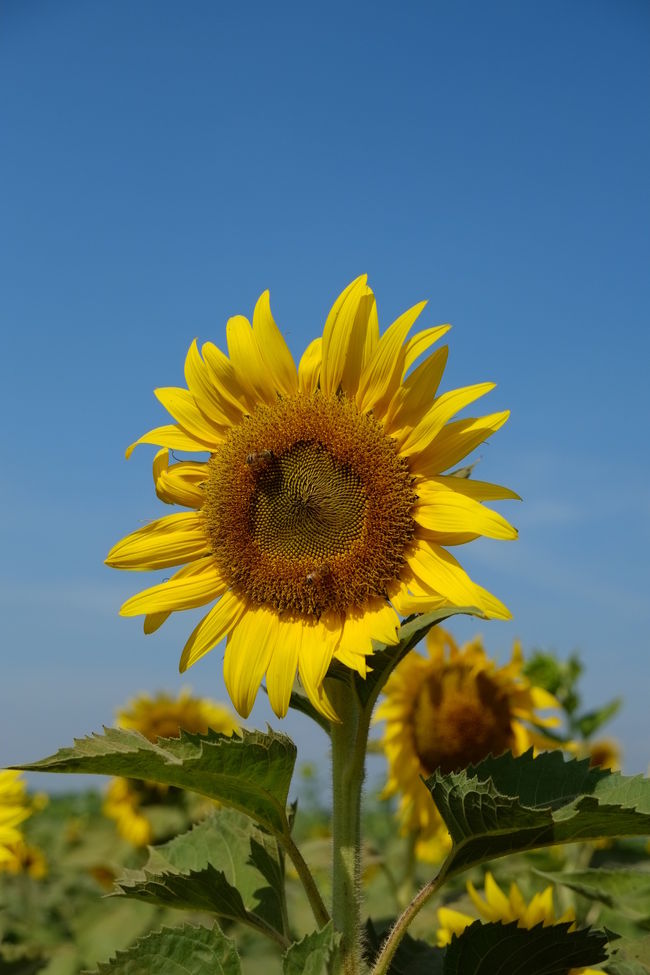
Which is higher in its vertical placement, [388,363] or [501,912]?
[388,363]

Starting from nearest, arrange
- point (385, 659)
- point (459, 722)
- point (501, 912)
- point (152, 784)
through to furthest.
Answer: point (385, 659) < point (501, 912) < point (459, 722) < point (152, 784)

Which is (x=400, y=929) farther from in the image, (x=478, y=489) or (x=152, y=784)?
(x=152, y=784)

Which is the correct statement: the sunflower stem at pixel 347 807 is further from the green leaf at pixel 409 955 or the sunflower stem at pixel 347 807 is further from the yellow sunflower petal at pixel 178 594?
the yellow sunflower petal at pixel 178 594

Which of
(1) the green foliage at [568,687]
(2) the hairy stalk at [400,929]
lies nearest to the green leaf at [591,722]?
(1) the green foliage at [568,687]

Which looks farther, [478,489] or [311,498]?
[311,498]

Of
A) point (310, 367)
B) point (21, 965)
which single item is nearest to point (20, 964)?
point (21, 965)

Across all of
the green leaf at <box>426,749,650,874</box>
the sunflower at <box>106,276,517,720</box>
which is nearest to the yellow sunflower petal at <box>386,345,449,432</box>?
the sunflower at <box>106,276,517,720</box>

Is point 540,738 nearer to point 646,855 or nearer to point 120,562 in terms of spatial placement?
point 646,855
